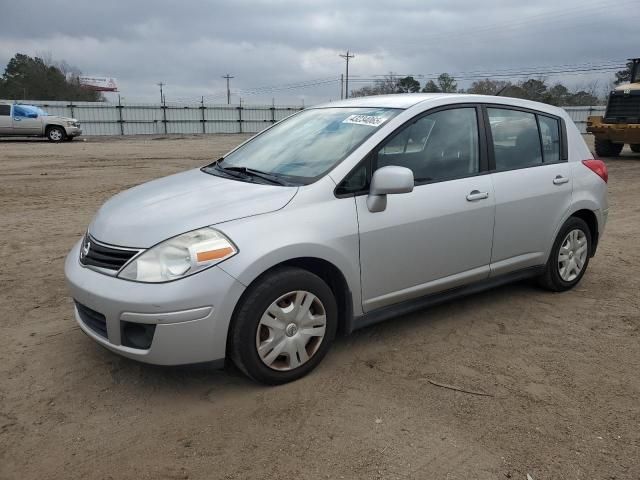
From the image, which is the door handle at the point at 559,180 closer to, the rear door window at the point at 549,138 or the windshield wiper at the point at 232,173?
the rear door window at the point at 549,138

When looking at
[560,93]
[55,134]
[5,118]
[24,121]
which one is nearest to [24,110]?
[24,121]

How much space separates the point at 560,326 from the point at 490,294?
2.52 ft

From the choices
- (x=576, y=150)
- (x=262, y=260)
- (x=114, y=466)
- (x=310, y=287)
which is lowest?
(x=114, y=466)

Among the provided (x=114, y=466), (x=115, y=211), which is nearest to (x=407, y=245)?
(x=115, y=211)

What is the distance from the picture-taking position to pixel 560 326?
13.4 ft

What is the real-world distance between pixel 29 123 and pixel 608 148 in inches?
874

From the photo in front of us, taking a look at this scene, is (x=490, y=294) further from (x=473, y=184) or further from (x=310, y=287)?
(x=310, y=287)

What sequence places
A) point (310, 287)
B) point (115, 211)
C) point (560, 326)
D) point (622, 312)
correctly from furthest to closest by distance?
1. point (622, 312)
2. point (560, 326)
3. point (115, 211)
4. point (310, 287)

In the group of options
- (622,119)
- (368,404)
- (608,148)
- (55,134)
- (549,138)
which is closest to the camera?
(368,404)

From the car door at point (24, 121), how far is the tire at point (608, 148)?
2173cm

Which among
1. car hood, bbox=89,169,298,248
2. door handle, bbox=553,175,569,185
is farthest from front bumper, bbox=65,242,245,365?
door handle, bbox=553,175,569,185

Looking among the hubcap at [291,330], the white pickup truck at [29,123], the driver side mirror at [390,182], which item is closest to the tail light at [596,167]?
the driver side mirror at [390,182]

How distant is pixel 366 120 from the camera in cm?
372

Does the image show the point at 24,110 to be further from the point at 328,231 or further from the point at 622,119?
the point at 328,231
